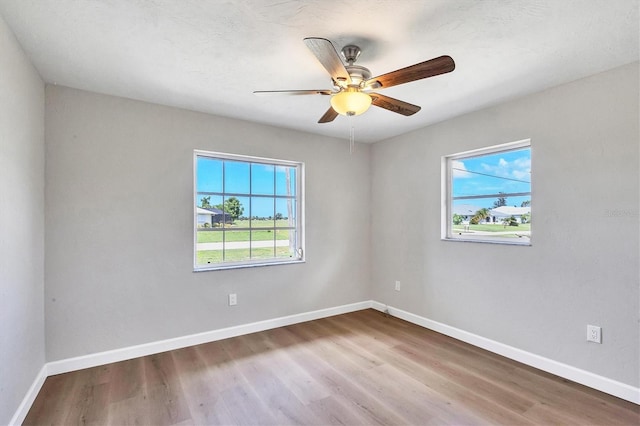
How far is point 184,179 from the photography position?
119 inches

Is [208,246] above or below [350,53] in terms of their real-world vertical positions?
below

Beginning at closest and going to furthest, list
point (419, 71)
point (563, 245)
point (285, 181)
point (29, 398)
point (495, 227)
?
point (419, 71) < point (29, 398) < point (563, 245) < point (495, 227) < point (285, 181)

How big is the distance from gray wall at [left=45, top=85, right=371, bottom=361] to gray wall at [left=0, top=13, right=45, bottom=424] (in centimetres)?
14

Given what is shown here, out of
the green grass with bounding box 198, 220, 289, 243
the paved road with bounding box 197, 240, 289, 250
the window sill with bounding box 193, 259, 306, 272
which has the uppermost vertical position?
the green grass with bounding box 198, 220, 289, 243

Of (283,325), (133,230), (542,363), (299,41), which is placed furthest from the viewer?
(283,325)

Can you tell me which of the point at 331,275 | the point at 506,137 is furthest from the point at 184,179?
the point at 506,137

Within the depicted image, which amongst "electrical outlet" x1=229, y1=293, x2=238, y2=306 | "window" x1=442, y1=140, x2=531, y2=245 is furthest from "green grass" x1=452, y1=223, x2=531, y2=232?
"electrical outlet" x1=229, y1=293, x2=238, y2=306

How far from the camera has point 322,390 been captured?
226cm

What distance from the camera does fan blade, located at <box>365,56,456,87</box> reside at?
5.16ft

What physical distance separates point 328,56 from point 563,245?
236 centimetres

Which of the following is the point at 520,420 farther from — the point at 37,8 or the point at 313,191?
the point at 37,8

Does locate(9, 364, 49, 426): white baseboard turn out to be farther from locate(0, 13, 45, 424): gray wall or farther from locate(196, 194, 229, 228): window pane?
locate(196, 194, 229, 228): window pane

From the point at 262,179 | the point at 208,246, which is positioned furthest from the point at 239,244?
the point at 262,179

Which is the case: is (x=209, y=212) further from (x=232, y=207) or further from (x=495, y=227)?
(x=495, y=227)
